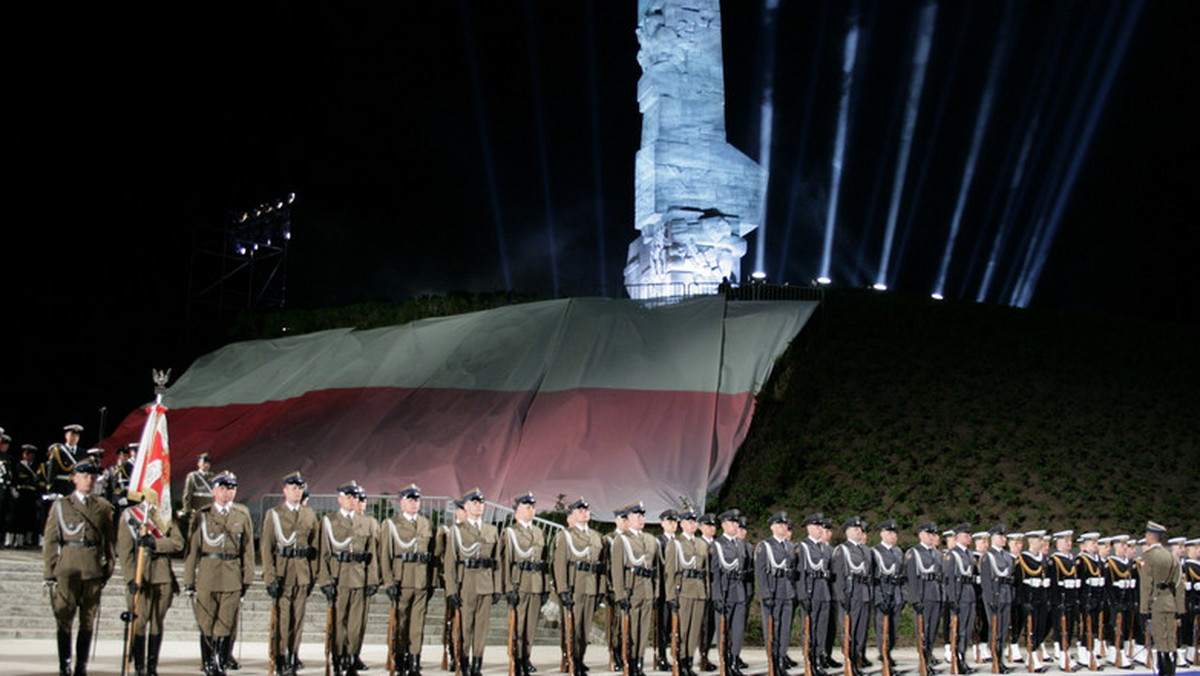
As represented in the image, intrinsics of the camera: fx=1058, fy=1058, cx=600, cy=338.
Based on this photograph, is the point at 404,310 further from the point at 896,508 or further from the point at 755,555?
the point at 755,555

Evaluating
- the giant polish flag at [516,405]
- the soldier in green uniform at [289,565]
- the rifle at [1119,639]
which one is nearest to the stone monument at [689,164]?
the giant polish flag at [516,405]

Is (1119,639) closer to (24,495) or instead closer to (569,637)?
(569,637)

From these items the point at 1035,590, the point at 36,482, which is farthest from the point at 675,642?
the point at 36,482

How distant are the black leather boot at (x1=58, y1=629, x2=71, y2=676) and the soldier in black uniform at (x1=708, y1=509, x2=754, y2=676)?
6.66 meters

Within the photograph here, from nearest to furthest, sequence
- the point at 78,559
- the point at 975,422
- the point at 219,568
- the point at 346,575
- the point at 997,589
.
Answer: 1. the point at 78,559
2. the point at 219,568
3. the point at 346,575
4. the point at 997,589
5. the point at 975,422

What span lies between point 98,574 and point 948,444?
18071 mm

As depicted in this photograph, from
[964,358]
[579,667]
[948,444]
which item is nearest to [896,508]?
[948,444]

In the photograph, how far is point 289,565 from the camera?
34.4 feet

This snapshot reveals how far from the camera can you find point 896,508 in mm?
21031

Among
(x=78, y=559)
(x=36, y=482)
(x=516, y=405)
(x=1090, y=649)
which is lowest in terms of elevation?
(x=1090, y=649)

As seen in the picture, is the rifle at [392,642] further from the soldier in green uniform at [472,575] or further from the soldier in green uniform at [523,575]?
the soldier in green uniform at [523,575]

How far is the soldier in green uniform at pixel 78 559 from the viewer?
9398 mm

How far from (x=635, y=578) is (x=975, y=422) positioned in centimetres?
1448

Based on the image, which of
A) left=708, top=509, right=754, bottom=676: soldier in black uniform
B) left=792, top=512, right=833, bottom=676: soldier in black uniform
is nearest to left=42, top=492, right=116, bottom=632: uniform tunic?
left=708, top=509, right=754, bottom=676: soldier in black uniform
